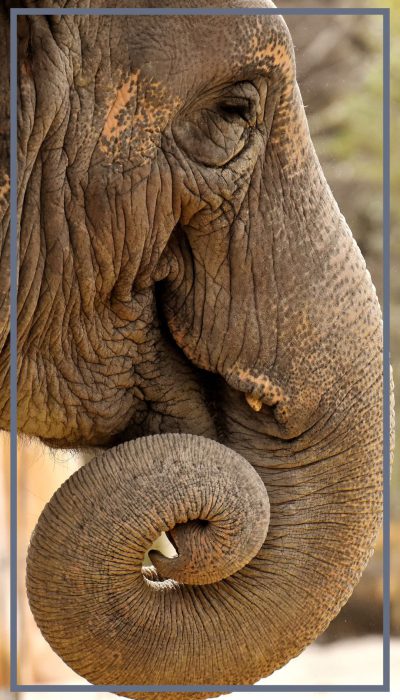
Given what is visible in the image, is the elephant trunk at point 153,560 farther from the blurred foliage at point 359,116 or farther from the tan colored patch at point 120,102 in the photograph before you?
the blurred foliage at point 359,116

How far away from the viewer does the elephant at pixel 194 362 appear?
1.38 metres

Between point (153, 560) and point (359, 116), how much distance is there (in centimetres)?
372

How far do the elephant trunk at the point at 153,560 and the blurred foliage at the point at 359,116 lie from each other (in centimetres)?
205

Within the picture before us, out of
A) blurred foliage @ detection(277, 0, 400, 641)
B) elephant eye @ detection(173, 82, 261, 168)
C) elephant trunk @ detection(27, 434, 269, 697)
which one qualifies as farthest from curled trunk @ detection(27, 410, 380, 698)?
blurred foliage @ detection(277, 0, 400, 641)

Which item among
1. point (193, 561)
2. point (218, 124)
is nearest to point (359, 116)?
point (218, 124)

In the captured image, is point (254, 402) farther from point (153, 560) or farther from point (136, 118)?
point (136, 118)

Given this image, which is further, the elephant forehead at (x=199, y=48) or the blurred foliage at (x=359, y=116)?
the blurred foliage at (x=359, y=116)

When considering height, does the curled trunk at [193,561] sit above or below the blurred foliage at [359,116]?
below

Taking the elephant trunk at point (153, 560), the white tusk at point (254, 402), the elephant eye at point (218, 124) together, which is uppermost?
the elephant eye at point (218, 124)

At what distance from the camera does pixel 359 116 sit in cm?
496

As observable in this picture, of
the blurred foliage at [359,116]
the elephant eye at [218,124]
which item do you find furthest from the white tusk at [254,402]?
the blurred foliage at [359,116]

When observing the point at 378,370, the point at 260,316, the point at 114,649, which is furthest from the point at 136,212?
the point at 114,649

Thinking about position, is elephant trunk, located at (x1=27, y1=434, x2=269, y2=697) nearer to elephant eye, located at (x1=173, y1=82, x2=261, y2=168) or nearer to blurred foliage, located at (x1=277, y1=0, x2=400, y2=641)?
elephant eye, located at (x1=173, y1=82, x2=261, y2=168)

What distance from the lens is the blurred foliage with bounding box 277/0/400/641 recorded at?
387cm
